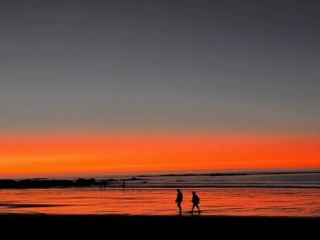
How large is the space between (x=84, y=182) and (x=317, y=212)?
4199 inches
